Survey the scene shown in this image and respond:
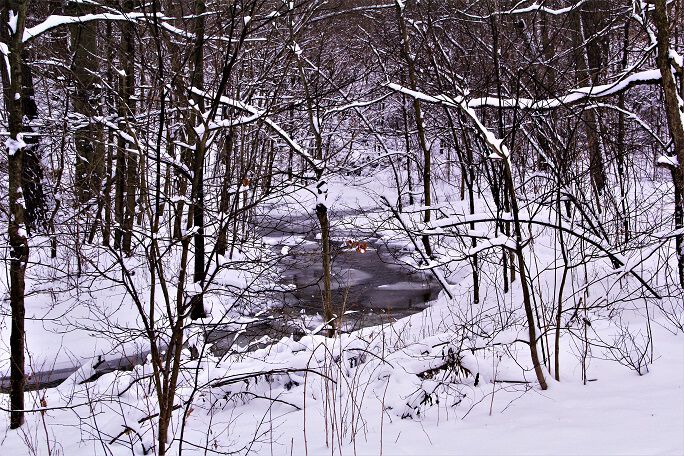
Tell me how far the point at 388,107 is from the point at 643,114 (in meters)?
10.8

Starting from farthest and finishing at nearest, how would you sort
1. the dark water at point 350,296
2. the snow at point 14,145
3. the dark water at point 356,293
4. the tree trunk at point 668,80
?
1. the dark water at point 356,293
2. the dark water at point 350,296
3. the snow at point 14,145
4. the tree trunk at point 668,80

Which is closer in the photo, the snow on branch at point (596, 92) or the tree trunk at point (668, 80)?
the tree trunk at point (668, 80)

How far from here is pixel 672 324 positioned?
21.0 ft

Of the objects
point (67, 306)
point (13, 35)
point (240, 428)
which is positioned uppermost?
point (13, 35)

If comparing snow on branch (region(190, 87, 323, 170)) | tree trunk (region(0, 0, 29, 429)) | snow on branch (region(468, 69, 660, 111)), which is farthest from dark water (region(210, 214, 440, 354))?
snow on branch (region(468, 69, 660, 111))

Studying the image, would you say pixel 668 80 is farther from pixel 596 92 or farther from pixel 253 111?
pixel 253 111

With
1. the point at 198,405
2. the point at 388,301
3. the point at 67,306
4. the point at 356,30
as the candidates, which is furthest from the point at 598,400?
the point at 356,30

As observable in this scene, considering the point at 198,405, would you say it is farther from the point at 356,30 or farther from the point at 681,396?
the point at 356,30

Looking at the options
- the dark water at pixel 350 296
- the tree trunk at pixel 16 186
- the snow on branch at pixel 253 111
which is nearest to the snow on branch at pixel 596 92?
the snow on branch at pixel 253 111

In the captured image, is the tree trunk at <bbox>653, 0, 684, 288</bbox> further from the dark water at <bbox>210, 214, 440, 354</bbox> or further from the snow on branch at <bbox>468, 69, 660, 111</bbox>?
the dark water at <bbox>210, 214, 440, 354</bbox>

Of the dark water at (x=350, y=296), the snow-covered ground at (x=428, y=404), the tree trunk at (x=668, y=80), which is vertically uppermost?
the tree trunk at (x=668, y=80)

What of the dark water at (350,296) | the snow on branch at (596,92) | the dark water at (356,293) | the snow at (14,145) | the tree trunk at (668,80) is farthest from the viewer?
the dark water at (356,293)

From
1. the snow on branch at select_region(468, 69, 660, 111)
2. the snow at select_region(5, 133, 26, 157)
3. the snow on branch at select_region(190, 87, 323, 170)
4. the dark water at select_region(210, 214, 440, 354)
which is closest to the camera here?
the snow on branch at select_region(190, 87, 323, 170)

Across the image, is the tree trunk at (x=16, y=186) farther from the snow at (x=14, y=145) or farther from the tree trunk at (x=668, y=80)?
the tree trunk at (x=668, y=80)
